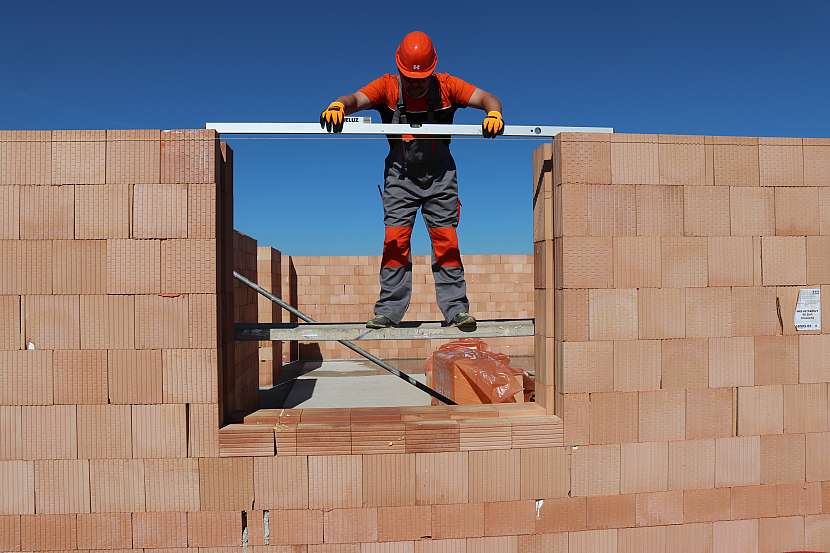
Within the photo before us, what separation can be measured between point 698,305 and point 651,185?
75 cm

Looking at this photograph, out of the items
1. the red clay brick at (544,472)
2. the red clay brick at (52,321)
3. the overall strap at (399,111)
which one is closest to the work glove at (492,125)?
the overall strap at (399,111)

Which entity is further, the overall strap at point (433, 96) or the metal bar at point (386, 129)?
the overall strap at point (433, 96)

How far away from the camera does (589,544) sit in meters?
2.84

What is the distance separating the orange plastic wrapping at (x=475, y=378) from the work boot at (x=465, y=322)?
1.67 m

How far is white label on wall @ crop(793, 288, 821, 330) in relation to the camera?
291cm

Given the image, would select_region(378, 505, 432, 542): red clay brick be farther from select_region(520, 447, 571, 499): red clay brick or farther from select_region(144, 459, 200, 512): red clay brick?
select_region(144, 459, 200, 512): red clay brick

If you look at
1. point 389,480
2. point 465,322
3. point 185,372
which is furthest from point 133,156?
point 389,480

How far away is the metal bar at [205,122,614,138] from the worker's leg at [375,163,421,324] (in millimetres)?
411

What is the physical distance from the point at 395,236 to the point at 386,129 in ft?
2.35


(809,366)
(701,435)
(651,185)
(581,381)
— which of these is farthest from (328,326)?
(809,366)

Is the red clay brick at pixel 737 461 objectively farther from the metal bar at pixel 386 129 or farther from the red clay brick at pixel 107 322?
the red clay brick at pixel 107 322

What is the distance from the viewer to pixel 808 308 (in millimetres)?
2914

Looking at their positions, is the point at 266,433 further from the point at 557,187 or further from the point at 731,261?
the point at 731,261

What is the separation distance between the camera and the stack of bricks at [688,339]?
2.79 metres
